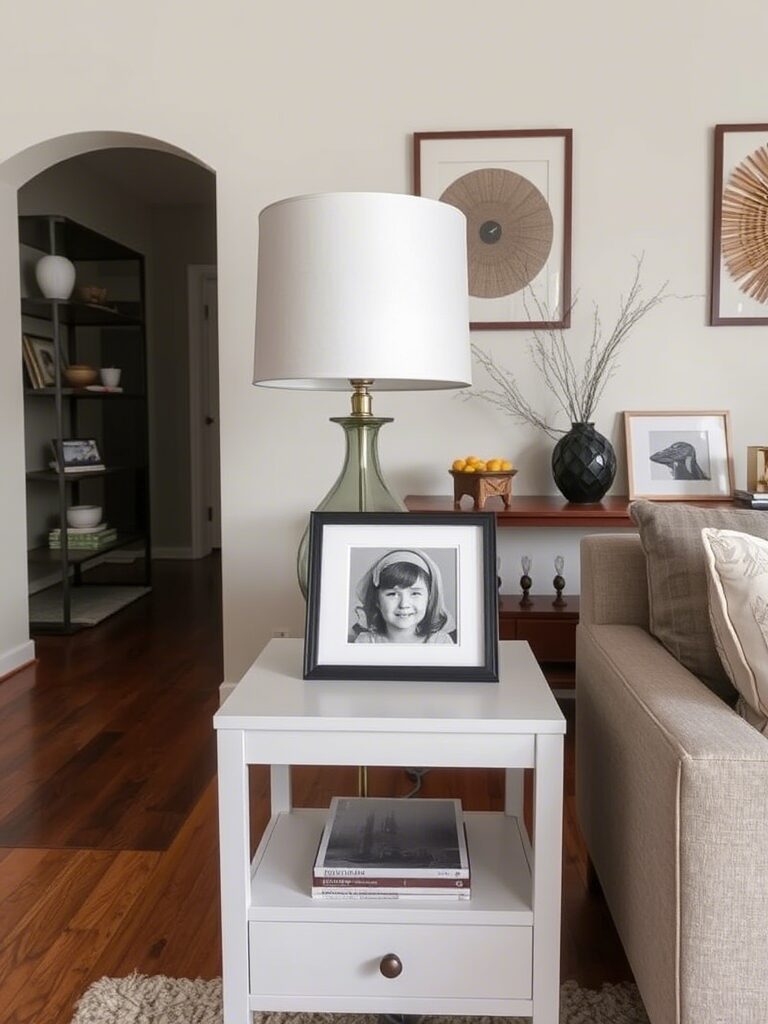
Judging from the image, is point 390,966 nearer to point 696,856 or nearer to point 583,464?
point 696,856

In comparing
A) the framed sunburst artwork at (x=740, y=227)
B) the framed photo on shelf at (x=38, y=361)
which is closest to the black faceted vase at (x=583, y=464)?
the framed sunburst artwork at (x=740, y=227)

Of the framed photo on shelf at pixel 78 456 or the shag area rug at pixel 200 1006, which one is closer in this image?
the shag area rug at pixel 200 1006

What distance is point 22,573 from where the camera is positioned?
3.90m

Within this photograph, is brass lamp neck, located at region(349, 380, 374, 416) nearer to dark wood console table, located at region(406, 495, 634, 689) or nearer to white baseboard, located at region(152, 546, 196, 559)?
dark wood console table, located at region(406, 495, 634, 689)

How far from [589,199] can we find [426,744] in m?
2.33

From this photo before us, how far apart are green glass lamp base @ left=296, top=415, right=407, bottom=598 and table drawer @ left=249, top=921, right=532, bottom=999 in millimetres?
634

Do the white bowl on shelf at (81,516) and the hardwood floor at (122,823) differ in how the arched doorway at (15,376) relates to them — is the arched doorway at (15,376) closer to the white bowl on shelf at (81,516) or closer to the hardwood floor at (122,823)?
the hardwood floor at (122,823)

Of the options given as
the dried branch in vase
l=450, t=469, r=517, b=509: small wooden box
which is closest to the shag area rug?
l=450, t=469, r=517, b=509: small wooden box

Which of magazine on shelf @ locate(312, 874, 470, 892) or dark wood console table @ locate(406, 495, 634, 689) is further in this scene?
dark wood console table @ locate(406, 495, 634, 689)

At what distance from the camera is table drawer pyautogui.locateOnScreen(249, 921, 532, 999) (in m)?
1.43

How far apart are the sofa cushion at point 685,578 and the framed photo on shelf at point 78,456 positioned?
360 cm

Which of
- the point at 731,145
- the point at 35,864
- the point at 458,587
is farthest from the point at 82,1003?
the point at 731,145

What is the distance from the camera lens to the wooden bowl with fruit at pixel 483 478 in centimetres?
288

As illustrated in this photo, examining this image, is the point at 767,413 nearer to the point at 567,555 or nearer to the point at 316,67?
the point at 567,555
